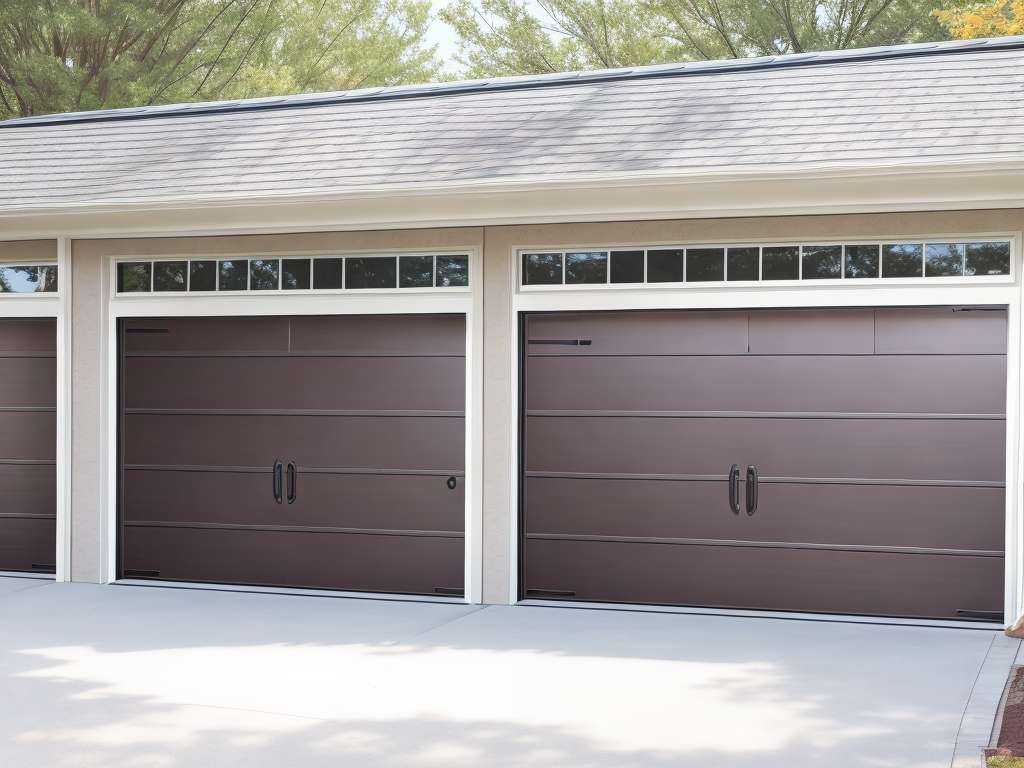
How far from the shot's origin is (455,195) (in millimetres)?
8211

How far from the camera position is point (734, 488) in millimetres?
8406

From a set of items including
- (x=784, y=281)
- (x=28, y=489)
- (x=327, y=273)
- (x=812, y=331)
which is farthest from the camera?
(x=28, y=489)

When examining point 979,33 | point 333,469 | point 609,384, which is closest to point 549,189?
point 609,384

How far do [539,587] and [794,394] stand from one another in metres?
2.28

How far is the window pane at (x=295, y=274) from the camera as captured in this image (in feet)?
30.3

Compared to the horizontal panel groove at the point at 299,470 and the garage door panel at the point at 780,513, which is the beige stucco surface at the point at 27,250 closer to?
the horizontal panel groove at the point at 299,470

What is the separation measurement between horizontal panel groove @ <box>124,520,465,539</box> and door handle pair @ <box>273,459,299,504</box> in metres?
0.22

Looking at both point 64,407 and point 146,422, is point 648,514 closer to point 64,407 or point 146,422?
point 146,422

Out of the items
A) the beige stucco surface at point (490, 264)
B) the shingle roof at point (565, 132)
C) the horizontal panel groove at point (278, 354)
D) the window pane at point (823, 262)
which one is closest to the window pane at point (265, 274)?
the beige stucco surface at point (490, 264)

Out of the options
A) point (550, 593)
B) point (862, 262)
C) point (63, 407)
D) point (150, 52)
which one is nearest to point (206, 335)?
point (63, 407)

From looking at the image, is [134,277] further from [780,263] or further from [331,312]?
[780,263]

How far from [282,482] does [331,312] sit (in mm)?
1379

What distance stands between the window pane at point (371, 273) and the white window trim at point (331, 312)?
0.21 ft

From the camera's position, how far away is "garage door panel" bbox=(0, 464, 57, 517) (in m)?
9.91
